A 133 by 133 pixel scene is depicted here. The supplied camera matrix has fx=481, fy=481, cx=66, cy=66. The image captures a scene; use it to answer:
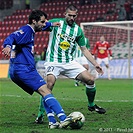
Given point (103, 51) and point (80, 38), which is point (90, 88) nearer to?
point (80, 38)

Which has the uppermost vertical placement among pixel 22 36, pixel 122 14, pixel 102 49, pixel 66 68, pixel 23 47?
pixel 22 36

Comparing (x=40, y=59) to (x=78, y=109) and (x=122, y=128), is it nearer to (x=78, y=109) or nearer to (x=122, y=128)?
(x=78, y=109)

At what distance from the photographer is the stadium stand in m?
31.8

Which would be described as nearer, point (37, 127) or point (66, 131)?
point (66, 131)

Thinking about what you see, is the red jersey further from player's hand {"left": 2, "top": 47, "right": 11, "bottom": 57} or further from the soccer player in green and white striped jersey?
player's hand {"left": 2, "top": 47, "right": 11, "bottom": 57}

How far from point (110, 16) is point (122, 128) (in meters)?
24.4

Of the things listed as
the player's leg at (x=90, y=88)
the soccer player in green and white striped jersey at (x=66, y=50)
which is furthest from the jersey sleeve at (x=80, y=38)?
the player's leg at (x=90, y=88)

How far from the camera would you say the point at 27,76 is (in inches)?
289

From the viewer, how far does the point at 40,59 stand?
2781 centimetres

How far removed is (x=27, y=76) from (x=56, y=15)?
27105mm

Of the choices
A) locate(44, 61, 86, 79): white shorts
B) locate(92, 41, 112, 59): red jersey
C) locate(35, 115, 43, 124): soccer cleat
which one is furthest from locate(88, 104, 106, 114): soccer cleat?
locate(92, 41, 112, 59): red jersey

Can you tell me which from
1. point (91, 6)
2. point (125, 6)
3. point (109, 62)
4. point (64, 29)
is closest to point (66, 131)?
point (64, 29)

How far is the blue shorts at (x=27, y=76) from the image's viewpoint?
7.31 metres

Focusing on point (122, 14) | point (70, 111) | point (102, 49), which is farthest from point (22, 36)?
point (122, 14)
